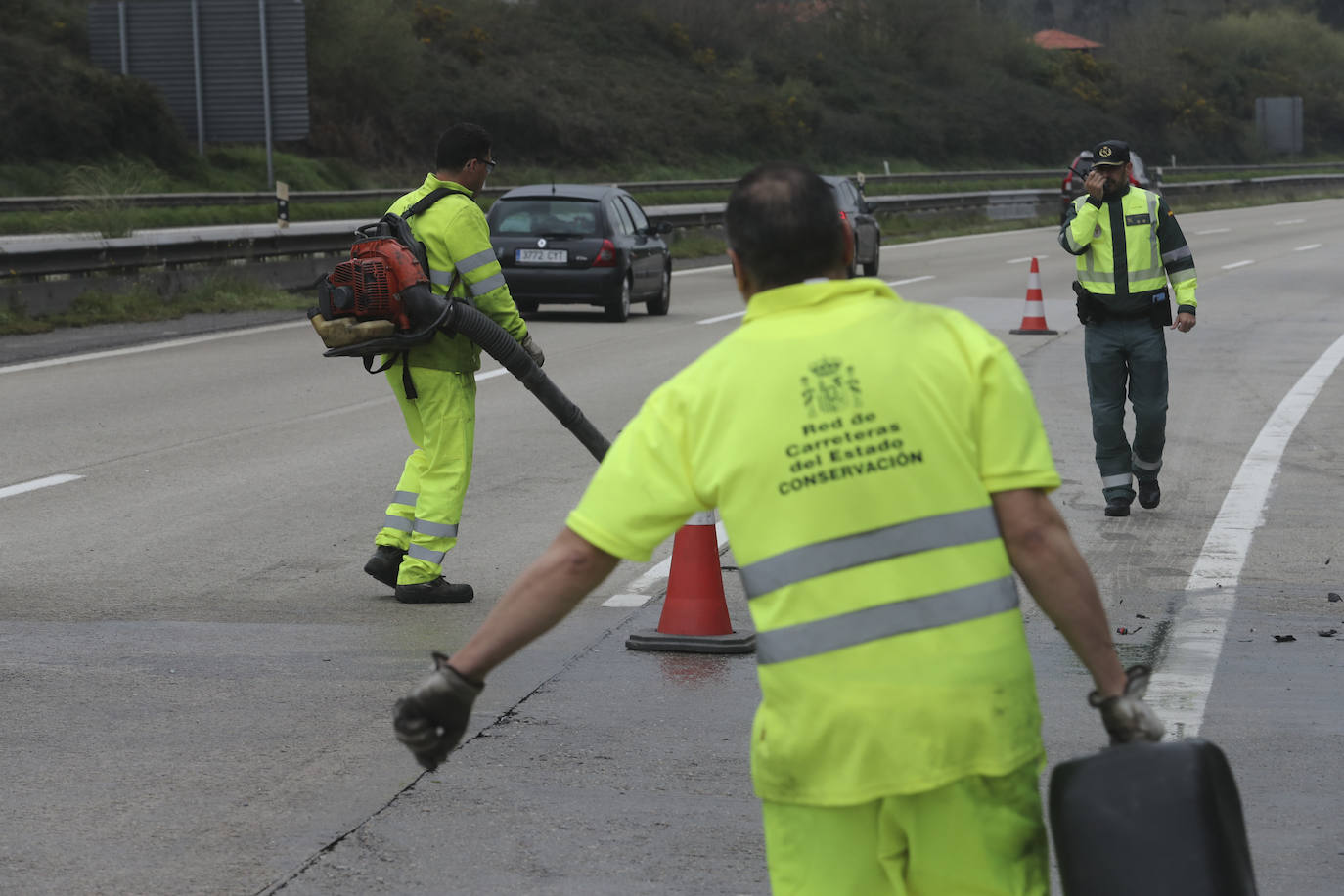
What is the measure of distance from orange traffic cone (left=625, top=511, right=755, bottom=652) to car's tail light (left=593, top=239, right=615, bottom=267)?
14159mm

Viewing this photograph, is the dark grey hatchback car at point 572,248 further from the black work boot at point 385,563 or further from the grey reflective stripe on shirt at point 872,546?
the grey reflective stripe on shirt at point 872,546

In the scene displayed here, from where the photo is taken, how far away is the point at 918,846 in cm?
285

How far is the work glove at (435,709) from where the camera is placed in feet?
9.77

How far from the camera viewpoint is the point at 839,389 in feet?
9.45

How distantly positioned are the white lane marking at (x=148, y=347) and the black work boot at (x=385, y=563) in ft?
29.0

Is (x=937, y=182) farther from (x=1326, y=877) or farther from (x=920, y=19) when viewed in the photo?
(x=1326, y=877)

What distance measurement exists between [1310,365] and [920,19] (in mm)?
76363

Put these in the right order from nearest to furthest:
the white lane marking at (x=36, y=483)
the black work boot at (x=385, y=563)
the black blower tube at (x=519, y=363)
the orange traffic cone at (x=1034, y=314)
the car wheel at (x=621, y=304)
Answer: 1. the black blower tube at (x=519, y=363)
2. the black work boot at (x=385, y=563)
3. the white lane marking at (x=36, y=483)
4. the orange traffic cone at (x=1034, y=314)
5. the car wheel at (x=621, y=304)

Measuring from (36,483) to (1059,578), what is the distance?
9.04m

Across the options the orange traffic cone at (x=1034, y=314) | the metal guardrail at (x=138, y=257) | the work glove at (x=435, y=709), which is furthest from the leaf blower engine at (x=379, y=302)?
the orange traffic cone at (x=1034, y=314)

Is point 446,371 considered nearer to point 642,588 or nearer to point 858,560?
point 642,588

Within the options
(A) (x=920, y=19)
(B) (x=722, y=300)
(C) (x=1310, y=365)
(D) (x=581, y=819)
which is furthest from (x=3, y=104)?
(A) (x=920, y=19)

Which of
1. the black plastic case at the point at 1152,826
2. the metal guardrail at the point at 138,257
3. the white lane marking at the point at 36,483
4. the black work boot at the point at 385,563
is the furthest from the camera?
the metal guardrail at the point at 138,257

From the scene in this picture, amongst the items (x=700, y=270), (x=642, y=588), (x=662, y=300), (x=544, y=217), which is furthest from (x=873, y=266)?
(x=642, y=588)
